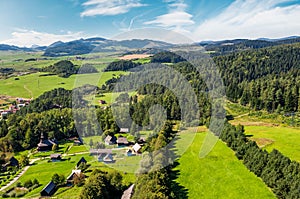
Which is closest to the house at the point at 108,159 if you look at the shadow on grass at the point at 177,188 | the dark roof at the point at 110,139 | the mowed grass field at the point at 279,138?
the dark roof at the point at 110,139

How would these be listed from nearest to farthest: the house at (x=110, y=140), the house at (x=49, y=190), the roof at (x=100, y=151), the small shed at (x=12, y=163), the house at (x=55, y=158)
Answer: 1. the house at (x=49, y=190)
2. the roof at (x=100, y=151)
3. the small shed at (x=12, y=163)
4. the house at (x=55, y=158)
5. the house at (x=110, y=140)

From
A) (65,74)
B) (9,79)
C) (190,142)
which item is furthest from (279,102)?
(9,79)

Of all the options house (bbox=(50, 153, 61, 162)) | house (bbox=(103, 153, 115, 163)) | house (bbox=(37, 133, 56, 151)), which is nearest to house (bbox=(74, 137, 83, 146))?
house (bbox=(37, 133, 56, 151))

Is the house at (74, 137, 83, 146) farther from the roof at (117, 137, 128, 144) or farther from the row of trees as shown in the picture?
the row of trees

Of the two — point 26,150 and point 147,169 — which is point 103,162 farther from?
point 26,150

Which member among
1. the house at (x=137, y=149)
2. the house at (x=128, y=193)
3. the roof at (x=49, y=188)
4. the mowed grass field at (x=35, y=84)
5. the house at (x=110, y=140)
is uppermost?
the mowed grass field at (x=35, y=84)

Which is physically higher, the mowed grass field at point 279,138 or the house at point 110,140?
the mowed grass field at point 279,138

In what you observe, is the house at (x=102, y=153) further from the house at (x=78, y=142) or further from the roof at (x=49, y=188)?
the house at (x=78, y=142)
